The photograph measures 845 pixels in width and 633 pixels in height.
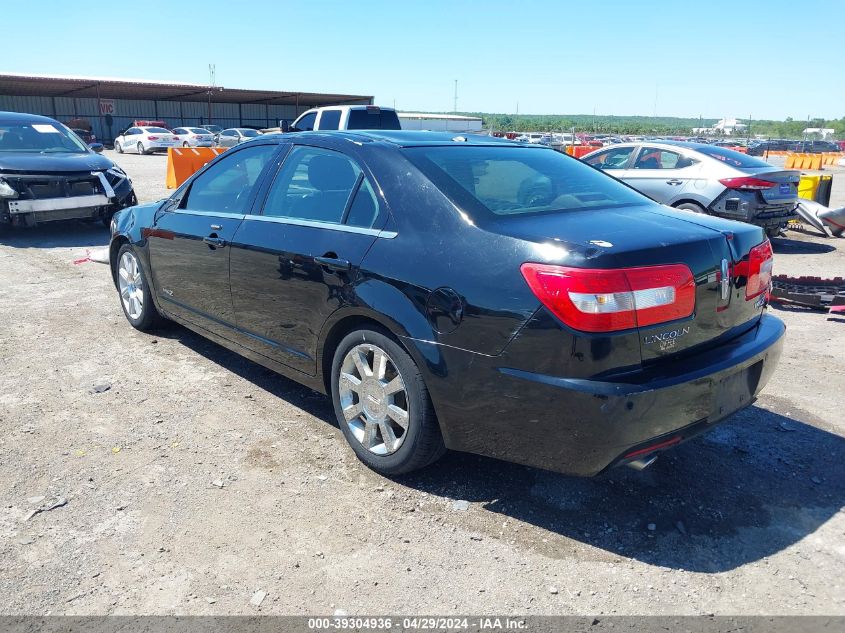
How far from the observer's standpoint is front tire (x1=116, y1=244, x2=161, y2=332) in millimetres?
5494

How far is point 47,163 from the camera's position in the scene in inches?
375

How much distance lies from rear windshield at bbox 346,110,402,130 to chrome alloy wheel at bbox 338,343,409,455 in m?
11.6

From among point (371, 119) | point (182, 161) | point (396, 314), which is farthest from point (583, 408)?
Answer: point (182, 161)

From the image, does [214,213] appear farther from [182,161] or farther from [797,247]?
[182,161]

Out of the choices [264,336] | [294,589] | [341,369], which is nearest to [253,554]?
[294,589]

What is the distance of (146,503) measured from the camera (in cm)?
322

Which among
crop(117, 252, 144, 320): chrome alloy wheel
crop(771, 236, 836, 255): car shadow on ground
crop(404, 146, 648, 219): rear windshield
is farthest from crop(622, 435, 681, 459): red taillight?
crop(771, 236, 836, 255): car shadow on ground

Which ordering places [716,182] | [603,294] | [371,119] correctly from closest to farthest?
[603,294] → [716,182] → [371,119]

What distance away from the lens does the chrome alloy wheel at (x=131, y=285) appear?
5.55m

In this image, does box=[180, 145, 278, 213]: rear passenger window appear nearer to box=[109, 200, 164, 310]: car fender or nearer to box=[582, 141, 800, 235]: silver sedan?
box=[109, 200, 164, 310]: car fender

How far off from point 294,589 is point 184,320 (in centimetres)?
280

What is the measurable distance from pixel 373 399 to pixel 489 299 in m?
0.92

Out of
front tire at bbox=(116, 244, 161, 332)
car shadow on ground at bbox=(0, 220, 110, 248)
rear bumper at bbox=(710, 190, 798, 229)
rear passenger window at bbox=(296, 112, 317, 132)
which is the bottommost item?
car shadow on ground at bbox=(0, 220, 110, 248)

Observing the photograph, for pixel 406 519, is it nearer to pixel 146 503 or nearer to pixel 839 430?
pixel 146 503
